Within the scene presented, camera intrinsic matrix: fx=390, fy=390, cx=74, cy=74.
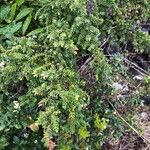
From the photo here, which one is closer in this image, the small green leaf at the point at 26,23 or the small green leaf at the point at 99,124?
the small green leaf at the point at 99,124

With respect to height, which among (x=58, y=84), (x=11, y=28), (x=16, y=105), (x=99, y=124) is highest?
(x=11, y=28)

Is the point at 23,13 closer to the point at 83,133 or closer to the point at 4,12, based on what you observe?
the point at 4,12

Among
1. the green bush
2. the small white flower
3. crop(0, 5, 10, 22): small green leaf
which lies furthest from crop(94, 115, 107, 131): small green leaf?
crop(0, 5, 10, 22): small green leaf

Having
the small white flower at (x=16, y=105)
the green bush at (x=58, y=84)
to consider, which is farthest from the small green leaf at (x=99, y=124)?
the small white flower at (x=16, y=105)

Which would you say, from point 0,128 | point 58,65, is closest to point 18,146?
point 0,128

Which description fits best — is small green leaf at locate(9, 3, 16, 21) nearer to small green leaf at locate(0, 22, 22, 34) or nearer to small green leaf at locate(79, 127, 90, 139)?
small green leaf at locate(0, 22, 22, 34)

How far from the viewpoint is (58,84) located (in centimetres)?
271

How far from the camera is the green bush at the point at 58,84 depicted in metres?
2.67

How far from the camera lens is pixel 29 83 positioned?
9.32 ft

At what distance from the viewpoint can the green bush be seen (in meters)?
2.67

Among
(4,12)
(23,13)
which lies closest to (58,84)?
(23,13)

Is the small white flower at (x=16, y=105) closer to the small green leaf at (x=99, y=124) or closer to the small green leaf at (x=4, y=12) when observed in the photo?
the small green leaf at (x=99, y=124)

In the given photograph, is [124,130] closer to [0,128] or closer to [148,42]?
[148,42]

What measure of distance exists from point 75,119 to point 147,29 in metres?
1.72
